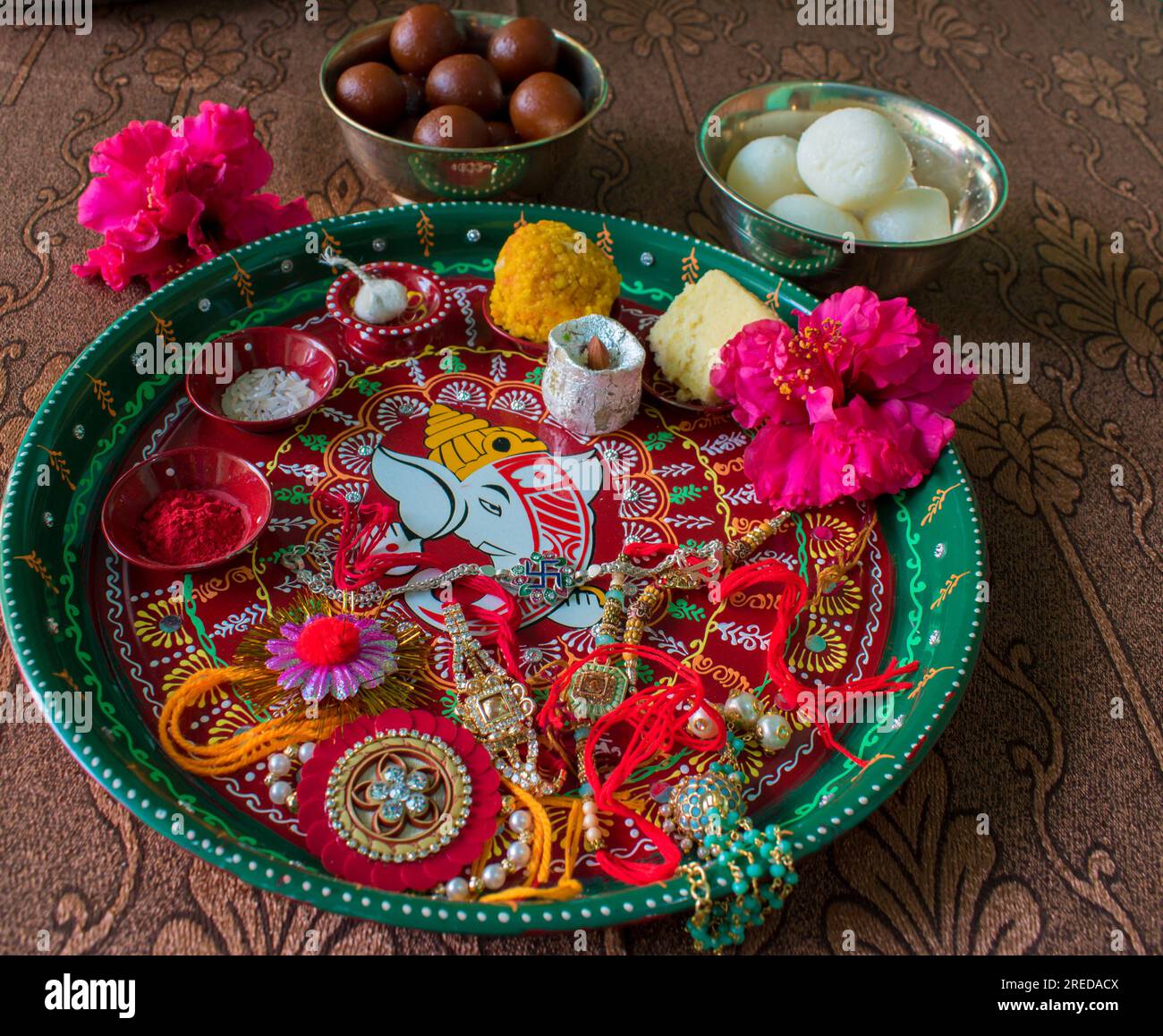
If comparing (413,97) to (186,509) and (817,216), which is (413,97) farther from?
(186,509)

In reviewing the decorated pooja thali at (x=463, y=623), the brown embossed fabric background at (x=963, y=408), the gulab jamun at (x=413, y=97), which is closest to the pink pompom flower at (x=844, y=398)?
the decorated pooja thali at (x=463, y=623)

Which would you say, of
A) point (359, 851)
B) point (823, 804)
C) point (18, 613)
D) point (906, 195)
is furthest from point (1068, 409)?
point (18, 613)

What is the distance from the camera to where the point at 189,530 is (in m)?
0.87

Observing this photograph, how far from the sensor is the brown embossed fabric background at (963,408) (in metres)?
0.74

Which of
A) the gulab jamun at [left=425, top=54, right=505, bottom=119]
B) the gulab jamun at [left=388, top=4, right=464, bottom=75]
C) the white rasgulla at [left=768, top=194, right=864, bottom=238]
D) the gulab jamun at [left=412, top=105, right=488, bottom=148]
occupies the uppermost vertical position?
the gulab jamun at [left=388, top=4, right=464, bottom=75]

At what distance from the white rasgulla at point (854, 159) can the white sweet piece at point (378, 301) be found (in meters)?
0.59

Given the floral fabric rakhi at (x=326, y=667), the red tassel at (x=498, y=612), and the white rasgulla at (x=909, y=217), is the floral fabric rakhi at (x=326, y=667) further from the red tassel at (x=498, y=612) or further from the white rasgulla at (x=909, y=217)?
the white rasgulla at (x=909, y=217)

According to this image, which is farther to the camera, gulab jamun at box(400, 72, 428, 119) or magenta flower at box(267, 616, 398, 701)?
gulab jamun at box(400, 72, 428, 119)

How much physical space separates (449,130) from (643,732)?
0.83 metres

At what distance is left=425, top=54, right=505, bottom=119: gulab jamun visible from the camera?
1243 mm

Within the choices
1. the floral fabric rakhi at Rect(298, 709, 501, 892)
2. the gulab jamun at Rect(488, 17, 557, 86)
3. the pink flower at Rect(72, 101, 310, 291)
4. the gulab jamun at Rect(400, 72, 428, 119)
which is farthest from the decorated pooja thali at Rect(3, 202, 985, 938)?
the gulab jamun at Rect(488, 17, 557, 86)

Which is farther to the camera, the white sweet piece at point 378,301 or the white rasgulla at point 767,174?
the white rasgulla at point 767,174

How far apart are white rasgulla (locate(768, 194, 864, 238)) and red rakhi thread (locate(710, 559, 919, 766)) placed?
524 millimetres

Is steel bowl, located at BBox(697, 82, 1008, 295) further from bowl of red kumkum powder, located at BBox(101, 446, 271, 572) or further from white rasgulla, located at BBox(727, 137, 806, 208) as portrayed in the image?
bowl of red kumkum powder, located at BBox(101, 446, 271, 572)
